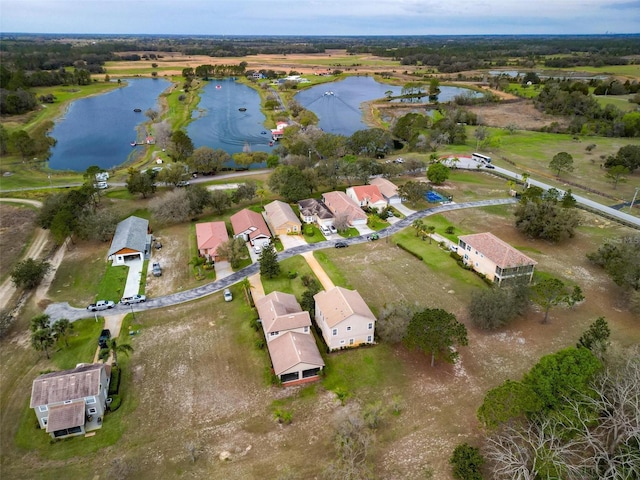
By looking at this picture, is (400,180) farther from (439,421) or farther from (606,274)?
(439,421)

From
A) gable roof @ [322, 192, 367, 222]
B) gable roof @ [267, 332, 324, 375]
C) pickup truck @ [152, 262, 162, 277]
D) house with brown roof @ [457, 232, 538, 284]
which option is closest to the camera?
gable roof @ [267, 332, 324, 375]

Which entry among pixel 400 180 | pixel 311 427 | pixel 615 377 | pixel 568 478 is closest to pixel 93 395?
pixel 311 427

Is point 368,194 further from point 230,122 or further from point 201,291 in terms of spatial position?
point 230,122

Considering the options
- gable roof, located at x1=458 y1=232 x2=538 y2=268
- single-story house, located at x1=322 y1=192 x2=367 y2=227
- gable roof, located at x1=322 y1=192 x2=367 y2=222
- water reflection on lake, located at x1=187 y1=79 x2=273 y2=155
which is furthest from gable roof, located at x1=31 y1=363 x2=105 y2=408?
water reflection on lake, located at x1=187 y1=79 x2=273 y2=155

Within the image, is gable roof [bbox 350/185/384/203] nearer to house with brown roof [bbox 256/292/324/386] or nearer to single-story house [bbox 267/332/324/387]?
house with brown roof [bbox 256/292/324/386]

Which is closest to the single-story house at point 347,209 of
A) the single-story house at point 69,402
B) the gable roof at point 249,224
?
the gable roof at point 249,224

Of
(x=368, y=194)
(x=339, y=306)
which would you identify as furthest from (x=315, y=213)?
(x=339, y=306)

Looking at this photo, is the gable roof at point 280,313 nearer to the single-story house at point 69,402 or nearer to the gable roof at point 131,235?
the single-story house at point 69,402
